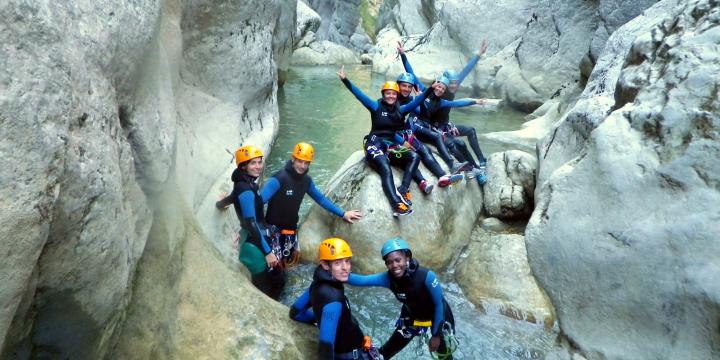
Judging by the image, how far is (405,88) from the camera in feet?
27.0

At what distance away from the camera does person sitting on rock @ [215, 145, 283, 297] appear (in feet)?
20.5

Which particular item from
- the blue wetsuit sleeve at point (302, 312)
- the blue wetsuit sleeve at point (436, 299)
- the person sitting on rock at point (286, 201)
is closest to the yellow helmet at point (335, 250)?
the blue wetsuit sleeve at point (302, 312)

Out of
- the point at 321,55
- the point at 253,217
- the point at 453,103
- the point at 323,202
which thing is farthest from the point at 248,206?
the point at 321,55

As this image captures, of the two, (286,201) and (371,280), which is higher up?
(286,201)

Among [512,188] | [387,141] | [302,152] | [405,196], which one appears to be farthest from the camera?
[512,188]

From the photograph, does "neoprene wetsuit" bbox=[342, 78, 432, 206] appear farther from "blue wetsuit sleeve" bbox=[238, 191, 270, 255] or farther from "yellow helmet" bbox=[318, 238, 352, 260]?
"yellow helmet" bbox=[318, 238, 352, 260]

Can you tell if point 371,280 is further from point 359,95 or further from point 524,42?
point 524,42

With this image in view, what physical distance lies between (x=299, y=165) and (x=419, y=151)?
2.27m

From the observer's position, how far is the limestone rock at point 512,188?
866 cm

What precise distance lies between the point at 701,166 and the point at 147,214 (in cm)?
412

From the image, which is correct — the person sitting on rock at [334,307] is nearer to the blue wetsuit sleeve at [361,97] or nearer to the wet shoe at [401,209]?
the wet shoe at [401,209]

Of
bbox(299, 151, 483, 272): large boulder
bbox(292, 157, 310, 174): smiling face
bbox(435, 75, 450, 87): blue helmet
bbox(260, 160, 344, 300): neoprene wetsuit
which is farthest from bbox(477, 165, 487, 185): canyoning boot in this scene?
bbox(292, 157, 310, 174): smiling face

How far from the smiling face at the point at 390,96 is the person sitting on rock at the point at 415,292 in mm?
3323

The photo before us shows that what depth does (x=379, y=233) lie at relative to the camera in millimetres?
7449
